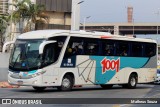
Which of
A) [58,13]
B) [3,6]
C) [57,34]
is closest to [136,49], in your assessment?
[57,34]

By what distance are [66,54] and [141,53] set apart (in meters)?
7.11

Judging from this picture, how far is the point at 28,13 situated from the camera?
2067 inches

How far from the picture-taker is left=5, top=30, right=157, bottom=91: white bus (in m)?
24.2

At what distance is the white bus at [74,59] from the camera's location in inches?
952

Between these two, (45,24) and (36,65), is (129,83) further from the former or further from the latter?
(45,24)

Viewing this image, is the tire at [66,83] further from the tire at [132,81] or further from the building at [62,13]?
the building at [62,13]

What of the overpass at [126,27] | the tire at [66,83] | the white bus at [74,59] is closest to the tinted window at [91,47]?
the white bus at [74,59]

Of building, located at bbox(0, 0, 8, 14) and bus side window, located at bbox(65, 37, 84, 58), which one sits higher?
building, located at bbox(0, 0, 8, 14)

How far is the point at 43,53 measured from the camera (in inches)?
946

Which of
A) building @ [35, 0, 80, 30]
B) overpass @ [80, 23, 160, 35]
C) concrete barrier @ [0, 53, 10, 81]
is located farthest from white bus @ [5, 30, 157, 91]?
overpass @ [80, 23, 160, 35]

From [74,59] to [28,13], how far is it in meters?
27.7

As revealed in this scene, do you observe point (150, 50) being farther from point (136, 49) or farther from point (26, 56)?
point (26, 56)

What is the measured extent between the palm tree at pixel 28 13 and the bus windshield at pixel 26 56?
26870 millimetres

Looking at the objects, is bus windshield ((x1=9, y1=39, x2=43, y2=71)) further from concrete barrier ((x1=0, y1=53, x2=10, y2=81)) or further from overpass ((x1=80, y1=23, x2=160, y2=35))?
overpass ((x1=80, y1=23, x2=160, y2=35))
